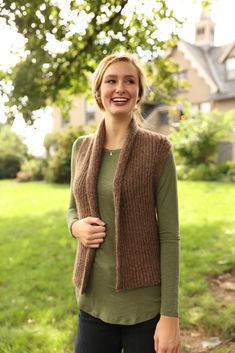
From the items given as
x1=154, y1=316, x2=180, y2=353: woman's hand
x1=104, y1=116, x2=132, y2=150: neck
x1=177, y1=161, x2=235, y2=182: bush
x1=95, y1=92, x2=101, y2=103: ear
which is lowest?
x1=177, y1=161, x2=235, y2=182: bush

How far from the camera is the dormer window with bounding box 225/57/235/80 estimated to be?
815 inches

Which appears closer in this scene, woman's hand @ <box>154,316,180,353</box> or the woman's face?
woman's hand @ <box>154,316,180,353</box>

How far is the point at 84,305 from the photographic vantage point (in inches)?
79.0

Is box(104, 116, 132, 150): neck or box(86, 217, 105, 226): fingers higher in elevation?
box(104, 116, 132, 150): neck

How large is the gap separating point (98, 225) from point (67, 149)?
17627 millimetres

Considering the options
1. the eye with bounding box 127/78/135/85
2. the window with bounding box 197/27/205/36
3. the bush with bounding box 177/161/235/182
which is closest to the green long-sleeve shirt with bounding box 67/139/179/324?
the eye with bounding box 127/78/135/85

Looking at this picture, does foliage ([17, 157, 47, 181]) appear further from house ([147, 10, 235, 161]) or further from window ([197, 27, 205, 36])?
window ([197, 27, 205, 36])

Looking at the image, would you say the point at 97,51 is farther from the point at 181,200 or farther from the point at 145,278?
the point at 181,200

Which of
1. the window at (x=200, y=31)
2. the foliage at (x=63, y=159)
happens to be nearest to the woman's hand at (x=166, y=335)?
the foliage at (x=63, y=159)

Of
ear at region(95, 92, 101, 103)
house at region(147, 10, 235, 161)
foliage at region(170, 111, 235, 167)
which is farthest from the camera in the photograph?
house at region(147, 10, 235, 161)

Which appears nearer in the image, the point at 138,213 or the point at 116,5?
the point at 138,213

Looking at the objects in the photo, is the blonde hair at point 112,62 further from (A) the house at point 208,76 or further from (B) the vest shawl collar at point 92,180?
(A) the house at point 208,76

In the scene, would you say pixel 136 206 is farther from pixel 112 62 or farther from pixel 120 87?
pixel 112 62

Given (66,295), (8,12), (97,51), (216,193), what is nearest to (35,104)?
(97,51)
